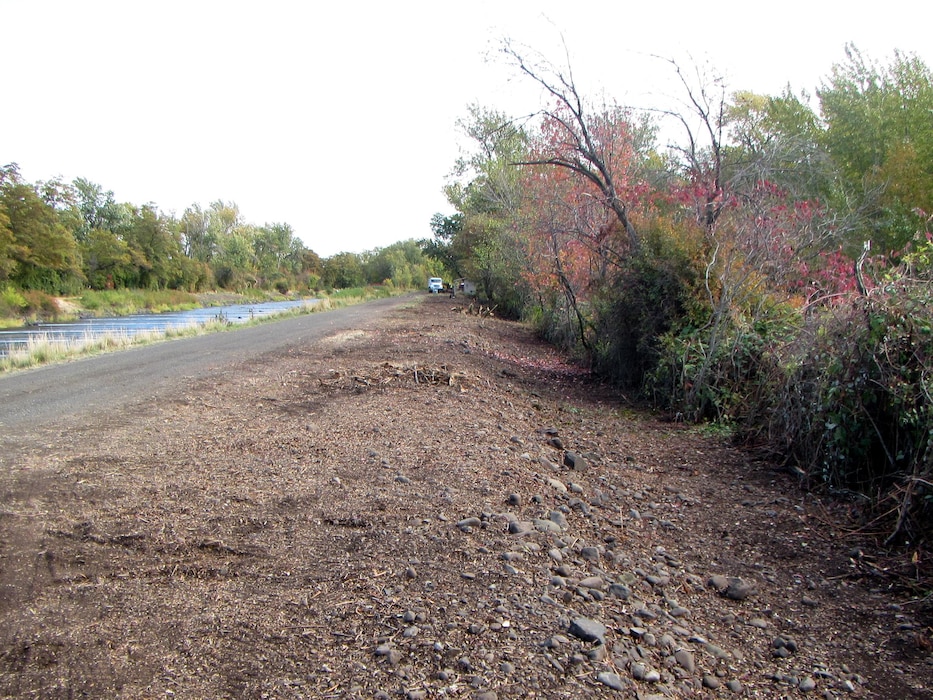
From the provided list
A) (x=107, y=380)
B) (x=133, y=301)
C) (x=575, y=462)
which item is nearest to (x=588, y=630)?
(x=575, y=462)

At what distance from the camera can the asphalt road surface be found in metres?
7.46

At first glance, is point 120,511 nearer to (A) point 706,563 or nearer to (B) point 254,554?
(B) point 254,554

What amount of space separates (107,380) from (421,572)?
29.2 ft

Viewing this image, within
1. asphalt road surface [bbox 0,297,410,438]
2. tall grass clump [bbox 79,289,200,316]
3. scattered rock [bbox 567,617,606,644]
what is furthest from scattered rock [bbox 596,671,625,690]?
tall grass clump [bbox 79,289,200,316]

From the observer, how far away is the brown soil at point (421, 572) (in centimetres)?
257

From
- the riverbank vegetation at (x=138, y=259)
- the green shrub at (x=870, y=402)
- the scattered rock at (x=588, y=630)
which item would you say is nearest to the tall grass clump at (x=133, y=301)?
the riverbank vegetation at (x=138, y=259)

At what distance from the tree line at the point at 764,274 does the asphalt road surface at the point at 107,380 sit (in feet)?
21.3

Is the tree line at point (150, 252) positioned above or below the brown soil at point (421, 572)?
above

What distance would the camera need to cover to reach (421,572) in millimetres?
3373

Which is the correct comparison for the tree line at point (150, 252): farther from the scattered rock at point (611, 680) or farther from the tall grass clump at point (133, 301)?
the scattered rock at point (611, 680)

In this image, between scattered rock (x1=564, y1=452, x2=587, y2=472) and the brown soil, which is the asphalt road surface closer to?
the brown soil

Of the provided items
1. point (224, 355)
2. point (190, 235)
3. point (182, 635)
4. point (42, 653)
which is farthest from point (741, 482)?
point (190, 235)

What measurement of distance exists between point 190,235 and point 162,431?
87187 mm

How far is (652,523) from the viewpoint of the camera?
457cm
